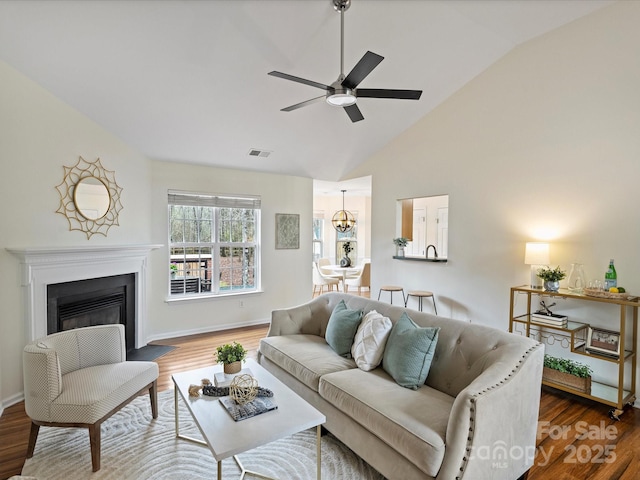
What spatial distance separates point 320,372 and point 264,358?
906 millimetres

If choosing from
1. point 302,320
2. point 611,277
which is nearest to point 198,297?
point 302,320

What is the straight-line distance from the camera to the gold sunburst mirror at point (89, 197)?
352 cm

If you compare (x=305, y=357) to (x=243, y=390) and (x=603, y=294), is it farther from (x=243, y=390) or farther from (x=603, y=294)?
(x=603, y=294)

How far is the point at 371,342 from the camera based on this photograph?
265cm

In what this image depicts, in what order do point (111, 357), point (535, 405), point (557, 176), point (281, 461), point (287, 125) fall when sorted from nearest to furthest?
point (535, 405)
point (281, 461)
point (111, 357)
point (557, 176)
point (287, 125)

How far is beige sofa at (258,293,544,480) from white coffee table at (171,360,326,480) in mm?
319

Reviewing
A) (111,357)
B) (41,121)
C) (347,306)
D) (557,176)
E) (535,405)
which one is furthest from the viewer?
(557,176)

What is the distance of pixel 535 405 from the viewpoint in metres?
2.10

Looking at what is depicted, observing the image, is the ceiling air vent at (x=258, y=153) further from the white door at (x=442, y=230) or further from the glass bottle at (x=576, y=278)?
the glass bottle at (x=576, y=278)

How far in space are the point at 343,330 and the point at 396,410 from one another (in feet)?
3.41

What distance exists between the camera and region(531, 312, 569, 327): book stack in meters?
3.44

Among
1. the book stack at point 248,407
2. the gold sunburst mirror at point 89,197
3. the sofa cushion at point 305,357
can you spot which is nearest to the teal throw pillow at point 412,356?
the sofa cushion at point 305,357

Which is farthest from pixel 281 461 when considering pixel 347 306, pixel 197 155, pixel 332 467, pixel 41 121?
pixel 197 155

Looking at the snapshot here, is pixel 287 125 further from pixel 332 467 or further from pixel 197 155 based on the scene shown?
pixel 332 467
